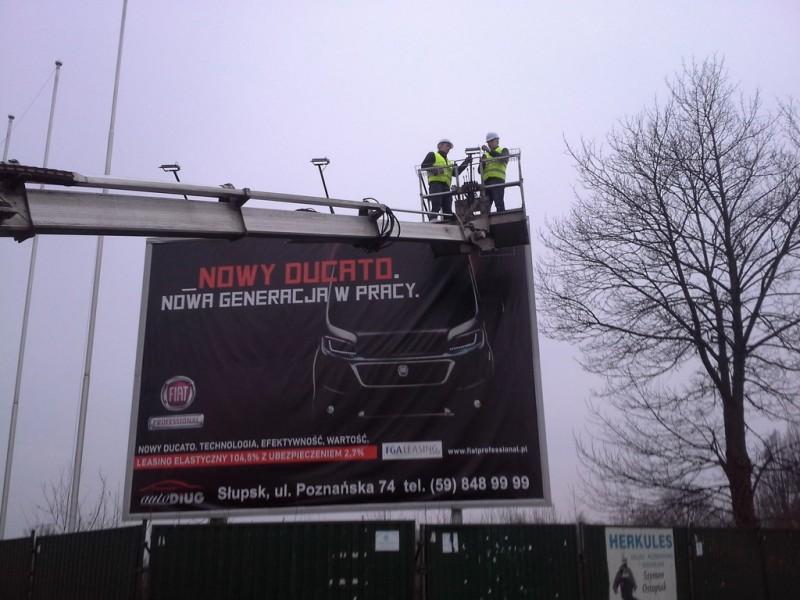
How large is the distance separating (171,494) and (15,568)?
8.67 feet

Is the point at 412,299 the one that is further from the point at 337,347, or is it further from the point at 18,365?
the point at 18,365

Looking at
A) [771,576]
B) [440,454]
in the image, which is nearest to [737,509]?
[771,576]

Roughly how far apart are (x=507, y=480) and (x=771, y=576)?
4974 mm

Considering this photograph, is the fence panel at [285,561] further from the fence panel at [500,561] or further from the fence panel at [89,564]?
the fence panel at [500,561]

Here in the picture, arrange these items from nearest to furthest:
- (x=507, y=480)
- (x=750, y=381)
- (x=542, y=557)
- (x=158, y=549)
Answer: (x=158, y=549), (x=542, y=557), (x=507, y=480), (x=750, y=381)

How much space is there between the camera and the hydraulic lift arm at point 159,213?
9.00m

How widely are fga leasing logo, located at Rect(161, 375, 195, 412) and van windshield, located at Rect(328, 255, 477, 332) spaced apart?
2.71m

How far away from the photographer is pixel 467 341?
14.7m

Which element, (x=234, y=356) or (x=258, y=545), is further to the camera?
(x=234, y=356)

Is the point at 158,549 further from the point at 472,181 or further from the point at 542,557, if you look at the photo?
the point at 472,181

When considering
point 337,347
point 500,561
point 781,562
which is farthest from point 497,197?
point 781,562

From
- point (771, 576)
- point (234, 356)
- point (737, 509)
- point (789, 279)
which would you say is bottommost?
point (771, 576)

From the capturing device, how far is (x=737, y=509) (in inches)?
583

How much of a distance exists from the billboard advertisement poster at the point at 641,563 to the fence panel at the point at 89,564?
638 cm
